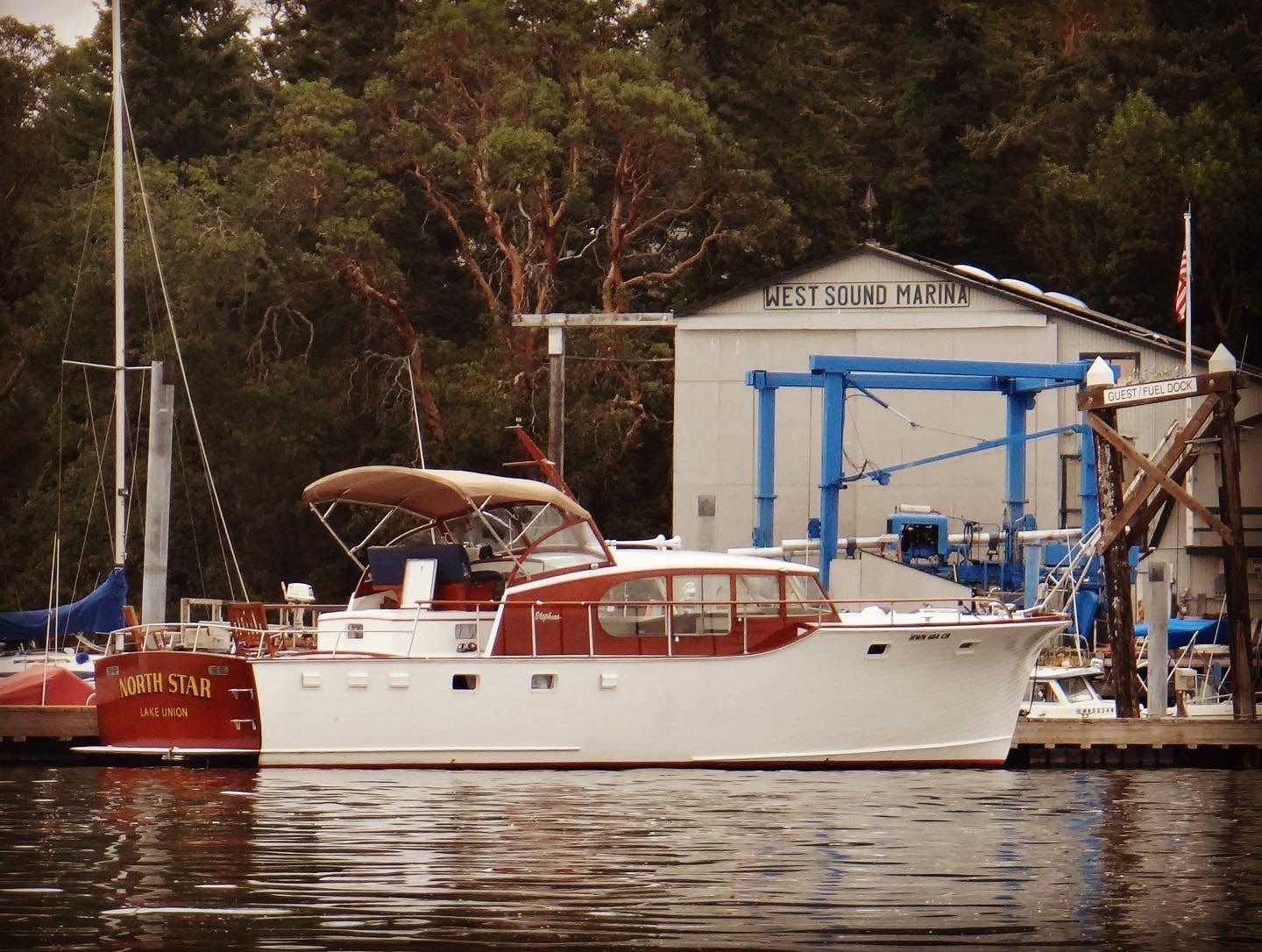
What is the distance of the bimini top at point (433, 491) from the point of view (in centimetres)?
3070

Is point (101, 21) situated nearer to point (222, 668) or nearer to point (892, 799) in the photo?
point (222, 668)

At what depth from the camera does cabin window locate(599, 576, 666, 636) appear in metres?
29.9

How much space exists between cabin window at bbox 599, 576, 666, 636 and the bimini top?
3.56 feet

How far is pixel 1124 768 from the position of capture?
3162 cm

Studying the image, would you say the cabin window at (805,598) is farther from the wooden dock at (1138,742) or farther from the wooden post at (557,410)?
the wooden post at (557,410)

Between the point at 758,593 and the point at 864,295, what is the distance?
19.6 m

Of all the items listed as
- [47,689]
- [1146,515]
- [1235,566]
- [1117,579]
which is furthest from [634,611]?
[47,689]

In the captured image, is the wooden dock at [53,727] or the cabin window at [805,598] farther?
the wooden dock at [53,727]

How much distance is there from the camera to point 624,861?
2070 cm

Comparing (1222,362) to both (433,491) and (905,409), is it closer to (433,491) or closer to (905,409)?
(433,491)

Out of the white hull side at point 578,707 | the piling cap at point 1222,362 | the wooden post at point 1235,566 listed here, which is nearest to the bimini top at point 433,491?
the white hull side at point 578,707

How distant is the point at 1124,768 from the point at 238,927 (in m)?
17.6

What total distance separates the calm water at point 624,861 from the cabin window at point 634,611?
1.91m

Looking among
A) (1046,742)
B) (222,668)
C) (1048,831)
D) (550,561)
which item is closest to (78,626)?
(222,668)
